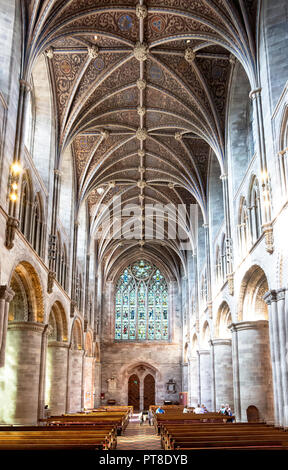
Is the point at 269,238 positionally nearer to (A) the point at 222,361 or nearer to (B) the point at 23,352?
(B) the point at 23,352

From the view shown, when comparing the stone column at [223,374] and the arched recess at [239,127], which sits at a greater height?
the arched recess at [239,127]

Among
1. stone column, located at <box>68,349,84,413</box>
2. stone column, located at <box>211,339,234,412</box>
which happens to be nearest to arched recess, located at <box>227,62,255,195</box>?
stone column, located at <box>211,339,234,412</box>

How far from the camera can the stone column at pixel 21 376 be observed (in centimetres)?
1652

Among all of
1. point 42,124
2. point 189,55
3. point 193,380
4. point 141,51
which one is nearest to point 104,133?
point 42,124

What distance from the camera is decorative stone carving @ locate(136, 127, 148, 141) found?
25.6 m

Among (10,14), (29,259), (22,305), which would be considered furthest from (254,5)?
(22,305)

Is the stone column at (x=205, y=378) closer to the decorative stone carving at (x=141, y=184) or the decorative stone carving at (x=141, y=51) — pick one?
the decorative stone carving at (x=141, y=184)

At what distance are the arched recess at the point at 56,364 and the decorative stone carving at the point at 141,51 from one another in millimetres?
11649

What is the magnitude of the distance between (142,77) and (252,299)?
36.9 ft

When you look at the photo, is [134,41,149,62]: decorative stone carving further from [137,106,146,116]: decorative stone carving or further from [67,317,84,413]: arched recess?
[67,317,84,413]: arched recess

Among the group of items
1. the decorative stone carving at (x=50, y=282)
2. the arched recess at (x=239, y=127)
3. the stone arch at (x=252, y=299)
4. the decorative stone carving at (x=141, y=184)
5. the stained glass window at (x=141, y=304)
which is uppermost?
the decorative stone carving at (x=141, y=184)

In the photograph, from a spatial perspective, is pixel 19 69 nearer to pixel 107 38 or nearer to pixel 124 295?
pixel 107 38

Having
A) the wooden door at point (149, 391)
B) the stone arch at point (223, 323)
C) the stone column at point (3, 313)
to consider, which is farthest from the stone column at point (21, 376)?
the wooden door at point (149, 391)

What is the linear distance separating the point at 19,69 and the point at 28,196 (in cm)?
457
